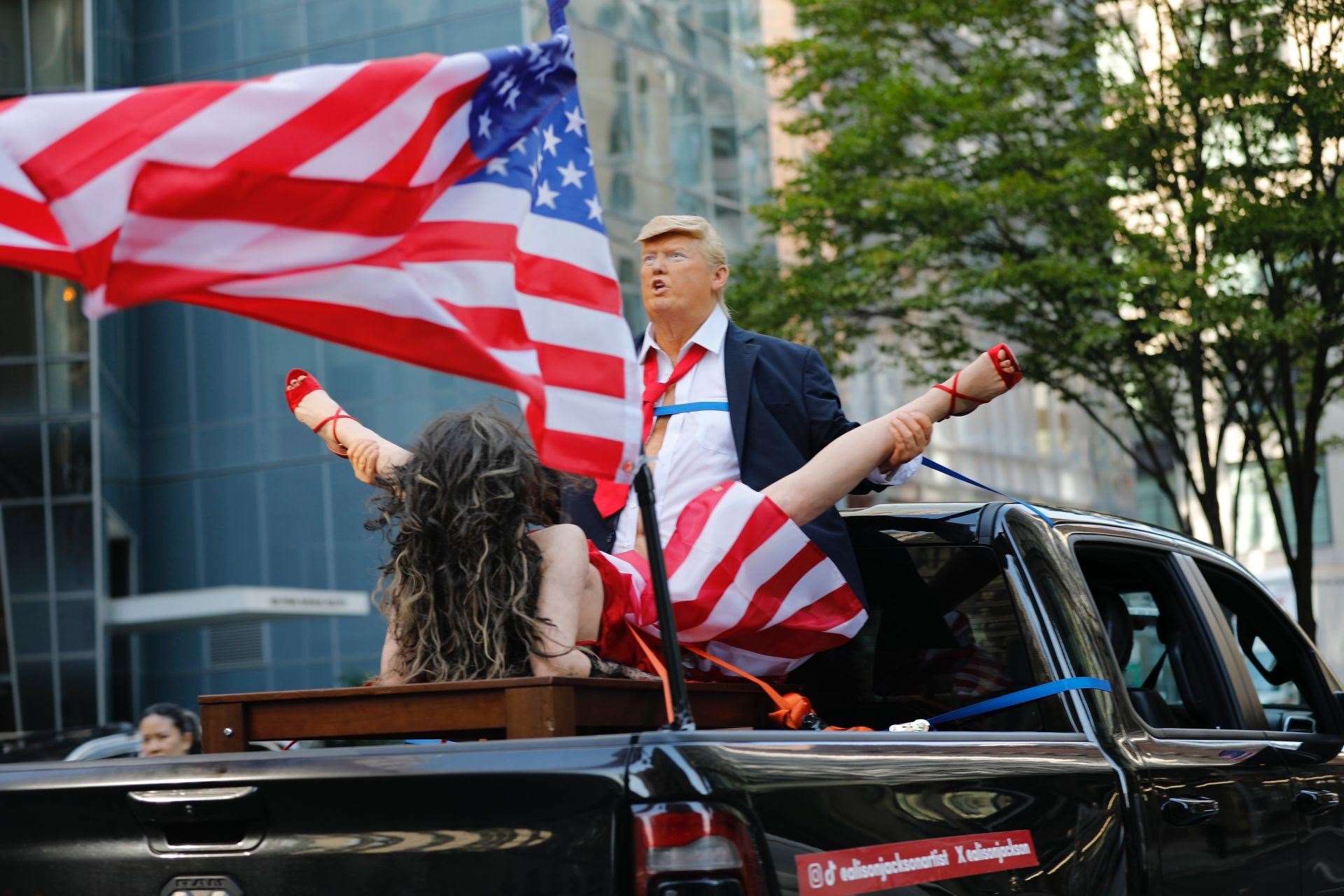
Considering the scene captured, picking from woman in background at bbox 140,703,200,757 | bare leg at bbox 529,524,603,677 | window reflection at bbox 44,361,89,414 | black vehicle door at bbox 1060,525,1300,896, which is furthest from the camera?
window reflection at bbox 44,361,89,414

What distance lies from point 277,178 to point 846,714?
8.02 ft

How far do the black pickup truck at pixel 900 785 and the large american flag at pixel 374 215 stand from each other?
1.83 ft

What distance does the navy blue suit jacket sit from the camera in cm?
447

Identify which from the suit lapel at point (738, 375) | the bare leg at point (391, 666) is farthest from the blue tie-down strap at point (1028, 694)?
the bare leg at point (391, 666)

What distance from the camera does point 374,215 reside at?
9.02 feet

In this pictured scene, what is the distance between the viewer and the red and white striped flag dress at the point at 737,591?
157 inches

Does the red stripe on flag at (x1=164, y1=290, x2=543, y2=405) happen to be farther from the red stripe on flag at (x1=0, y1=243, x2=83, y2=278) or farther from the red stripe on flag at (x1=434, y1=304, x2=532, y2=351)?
the red stripe on flag at (x1=0, y1=243, x2=83, y2=278)

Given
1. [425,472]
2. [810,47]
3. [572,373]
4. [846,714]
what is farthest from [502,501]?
[810,47]

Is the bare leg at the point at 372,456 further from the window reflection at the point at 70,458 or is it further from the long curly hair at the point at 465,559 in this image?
the window reflection at the point at 70,458

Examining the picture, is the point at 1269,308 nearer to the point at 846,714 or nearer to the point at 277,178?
the point at 846,714

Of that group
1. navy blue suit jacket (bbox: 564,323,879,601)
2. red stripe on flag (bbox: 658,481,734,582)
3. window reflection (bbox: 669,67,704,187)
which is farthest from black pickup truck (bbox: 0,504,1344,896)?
window reflection (bbox: 669,67,704,187)

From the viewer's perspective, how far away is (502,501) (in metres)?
3.78

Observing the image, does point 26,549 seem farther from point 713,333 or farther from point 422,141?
point 422,141

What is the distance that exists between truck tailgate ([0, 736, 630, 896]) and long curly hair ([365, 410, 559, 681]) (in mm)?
809
